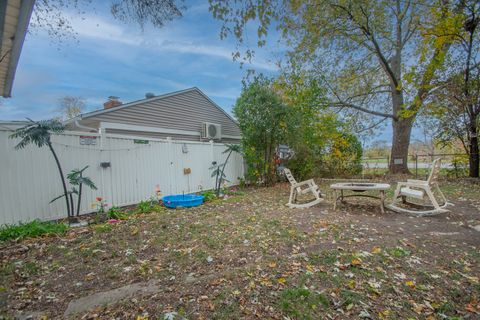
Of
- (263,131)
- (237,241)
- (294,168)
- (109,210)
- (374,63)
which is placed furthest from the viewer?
(374,63)

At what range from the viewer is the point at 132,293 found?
2.10 metres

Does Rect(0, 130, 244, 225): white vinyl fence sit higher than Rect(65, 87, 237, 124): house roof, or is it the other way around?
Rect(65, 87, 237, 124): house roof

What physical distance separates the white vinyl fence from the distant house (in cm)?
253

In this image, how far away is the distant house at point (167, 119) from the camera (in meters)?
7.89

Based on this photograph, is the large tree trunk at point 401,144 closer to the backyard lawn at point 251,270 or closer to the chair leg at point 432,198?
the chair leg at point 432,198

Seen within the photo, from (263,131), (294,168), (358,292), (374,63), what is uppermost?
(374,63)

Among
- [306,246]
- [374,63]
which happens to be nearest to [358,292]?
[306,246]

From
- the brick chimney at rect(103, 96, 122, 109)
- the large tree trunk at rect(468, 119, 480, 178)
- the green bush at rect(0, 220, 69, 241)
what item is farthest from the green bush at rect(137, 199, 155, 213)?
the large tree trunk at rect(468, 119, 480, 178)

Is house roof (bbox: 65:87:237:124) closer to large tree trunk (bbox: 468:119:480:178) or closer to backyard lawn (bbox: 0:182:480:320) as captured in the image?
backyard lawn (bbox: 0:182:480:320)

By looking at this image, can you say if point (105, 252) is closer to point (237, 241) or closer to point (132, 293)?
point (132, 293)

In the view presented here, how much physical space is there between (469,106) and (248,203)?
8.03 meters

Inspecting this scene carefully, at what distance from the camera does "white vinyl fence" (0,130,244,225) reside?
375 centimetres

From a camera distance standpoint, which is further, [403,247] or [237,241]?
[237,241]

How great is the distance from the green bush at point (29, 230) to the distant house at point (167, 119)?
400 cm
